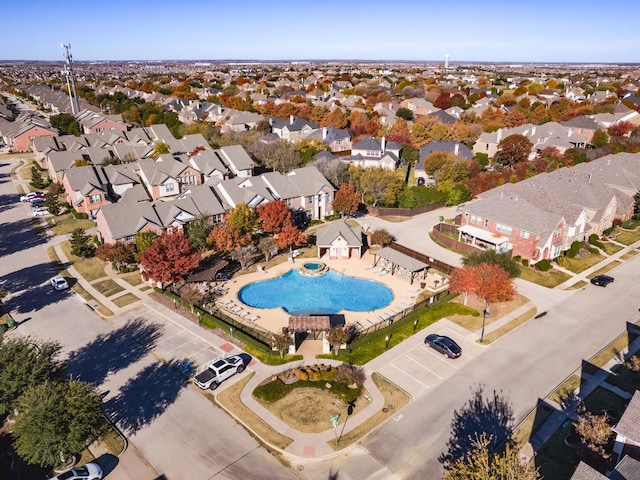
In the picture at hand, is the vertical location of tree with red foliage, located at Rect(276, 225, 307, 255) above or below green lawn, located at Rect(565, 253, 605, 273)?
above

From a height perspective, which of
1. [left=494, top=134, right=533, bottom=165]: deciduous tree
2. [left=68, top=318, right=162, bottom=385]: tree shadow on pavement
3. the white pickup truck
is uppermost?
[left=494, top=134, right=533, bottom=165]: deciduous tree

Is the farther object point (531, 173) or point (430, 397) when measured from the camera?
point (531, 173)

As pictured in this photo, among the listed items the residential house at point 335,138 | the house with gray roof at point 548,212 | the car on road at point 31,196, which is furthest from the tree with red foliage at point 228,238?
the residential house at point 335,138

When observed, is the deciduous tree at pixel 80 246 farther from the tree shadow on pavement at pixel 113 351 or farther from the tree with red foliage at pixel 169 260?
the tree shadow on pavement at pixel 113 351

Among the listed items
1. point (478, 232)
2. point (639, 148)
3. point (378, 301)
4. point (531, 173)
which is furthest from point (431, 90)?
point (378, 301)

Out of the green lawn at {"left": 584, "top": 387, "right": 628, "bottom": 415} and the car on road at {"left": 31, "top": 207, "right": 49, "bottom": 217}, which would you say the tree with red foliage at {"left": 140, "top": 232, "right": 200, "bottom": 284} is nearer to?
the green lawn at {"left": 584, "top": 387, "right": 628, "bottom": 415}

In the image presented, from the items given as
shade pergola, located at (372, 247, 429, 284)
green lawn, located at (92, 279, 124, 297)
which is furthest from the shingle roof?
green lawn, located at (92, 279, 124, 297)

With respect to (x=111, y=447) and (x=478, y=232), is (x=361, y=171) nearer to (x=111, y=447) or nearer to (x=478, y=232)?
(x=478, y=232)
